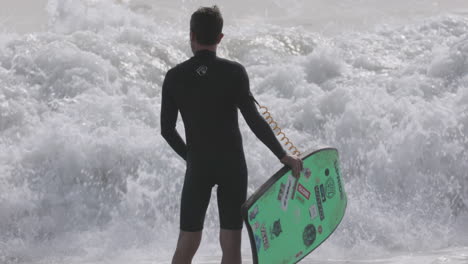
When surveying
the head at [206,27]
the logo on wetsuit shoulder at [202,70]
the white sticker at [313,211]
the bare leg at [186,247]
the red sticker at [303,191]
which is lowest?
the bare leg at [186,247]

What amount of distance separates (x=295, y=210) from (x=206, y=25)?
97 cm

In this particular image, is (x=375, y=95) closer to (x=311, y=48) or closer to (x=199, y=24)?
(x=311, y=48)

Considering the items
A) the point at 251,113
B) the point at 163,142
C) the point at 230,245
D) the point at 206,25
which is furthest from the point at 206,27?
the point at 163,142

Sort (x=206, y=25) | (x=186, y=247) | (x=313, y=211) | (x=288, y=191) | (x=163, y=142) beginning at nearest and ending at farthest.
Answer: (x=206, y=25) < (x=186, y=247) < (x=288, y=191) < (x=313, y=211) < (x=163, y=142)

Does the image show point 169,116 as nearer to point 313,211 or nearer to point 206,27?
point 206,27

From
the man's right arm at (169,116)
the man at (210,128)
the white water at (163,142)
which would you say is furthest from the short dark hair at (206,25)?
the white water at (163,142)

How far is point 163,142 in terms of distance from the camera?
6340 mm

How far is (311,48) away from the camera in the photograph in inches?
382

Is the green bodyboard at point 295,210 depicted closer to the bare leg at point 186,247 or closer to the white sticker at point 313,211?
the white sticker at point 313,211

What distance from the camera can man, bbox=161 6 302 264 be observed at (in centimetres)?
261

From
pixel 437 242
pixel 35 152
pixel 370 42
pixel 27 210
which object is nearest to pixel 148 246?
pixel 27 210

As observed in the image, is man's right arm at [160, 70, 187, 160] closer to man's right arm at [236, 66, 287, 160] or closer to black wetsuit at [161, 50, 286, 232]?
black wetsuit at [161, 50, 286, 232]

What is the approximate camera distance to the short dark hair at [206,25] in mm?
2559

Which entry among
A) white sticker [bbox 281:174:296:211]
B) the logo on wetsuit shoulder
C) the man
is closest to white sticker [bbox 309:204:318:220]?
white sticker [bbox 281:174:296:211]
